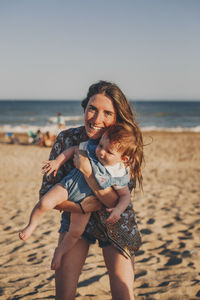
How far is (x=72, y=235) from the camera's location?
2381 millimetres

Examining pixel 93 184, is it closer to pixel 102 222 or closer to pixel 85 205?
pixel 85 205

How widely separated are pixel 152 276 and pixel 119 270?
6.70 ft

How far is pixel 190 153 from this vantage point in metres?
14.9

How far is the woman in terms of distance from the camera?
229cm

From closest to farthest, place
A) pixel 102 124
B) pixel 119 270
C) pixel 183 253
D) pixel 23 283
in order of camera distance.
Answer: pixel 119 270
pixel 102 124
pixel 23 283
pixel 183 253

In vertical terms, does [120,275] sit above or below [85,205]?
below

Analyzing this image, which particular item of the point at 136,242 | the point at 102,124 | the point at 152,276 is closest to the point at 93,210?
the point at 136,242

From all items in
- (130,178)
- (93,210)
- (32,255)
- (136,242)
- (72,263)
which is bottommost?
(32,255)

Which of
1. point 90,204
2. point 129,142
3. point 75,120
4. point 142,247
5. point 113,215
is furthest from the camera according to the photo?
point 75,120

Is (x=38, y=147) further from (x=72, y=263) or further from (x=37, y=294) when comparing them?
(x=72, y=263)

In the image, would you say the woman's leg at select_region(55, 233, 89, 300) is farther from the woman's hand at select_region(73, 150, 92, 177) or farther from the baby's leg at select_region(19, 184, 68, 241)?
the woman's hand at select_region(73, 150, 92, 177)

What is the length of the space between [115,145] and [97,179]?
1.00ft

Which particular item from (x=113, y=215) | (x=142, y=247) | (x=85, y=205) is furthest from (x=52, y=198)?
(x=142, y=247)

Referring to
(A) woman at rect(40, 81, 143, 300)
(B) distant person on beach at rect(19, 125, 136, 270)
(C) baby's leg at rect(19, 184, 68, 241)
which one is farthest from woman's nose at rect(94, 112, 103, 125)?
(C) baby's leg at rect(19, 184, 68, 241)
